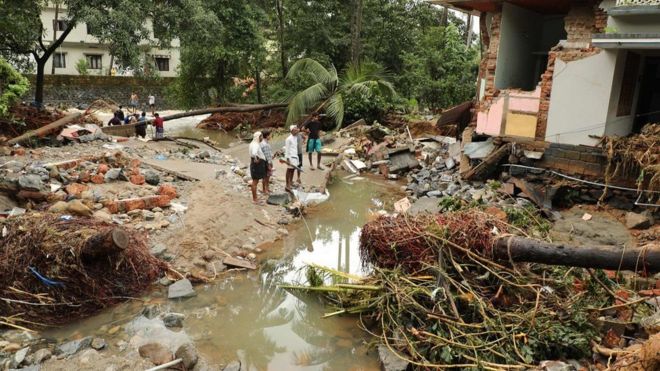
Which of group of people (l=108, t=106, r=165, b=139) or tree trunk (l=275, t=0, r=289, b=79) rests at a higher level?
tree trunk (l=275, t=0, r=289, b=79)

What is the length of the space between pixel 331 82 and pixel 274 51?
8.13 meters

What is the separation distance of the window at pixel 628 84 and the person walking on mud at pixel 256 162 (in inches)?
282

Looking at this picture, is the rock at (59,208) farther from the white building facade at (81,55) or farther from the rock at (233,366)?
the white building facade at (81,55)

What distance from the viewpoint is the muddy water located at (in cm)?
511

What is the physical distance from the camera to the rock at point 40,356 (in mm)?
4559

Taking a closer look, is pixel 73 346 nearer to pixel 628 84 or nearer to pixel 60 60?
pixel 628 84

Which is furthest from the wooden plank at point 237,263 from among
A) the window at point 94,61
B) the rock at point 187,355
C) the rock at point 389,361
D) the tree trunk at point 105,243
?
the window at point 94,61

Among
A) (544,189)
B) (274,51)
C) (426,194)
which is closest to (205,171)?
(426,194)

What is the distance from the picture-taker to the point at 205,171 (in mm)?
11852

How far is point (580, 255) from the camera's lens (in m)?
4.55

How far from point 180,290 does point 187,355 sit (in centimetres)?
173

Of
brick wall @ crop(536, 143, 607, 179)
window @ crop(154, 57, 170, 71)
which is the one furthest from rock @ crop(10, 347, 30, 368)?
window @ crop(154, 57, 170, 71)

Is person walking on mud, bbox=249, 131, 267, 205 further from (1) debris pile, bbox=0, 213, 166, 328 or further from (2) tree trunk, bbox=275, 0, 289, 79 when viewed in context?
(2) tree trunk, bbox=275, 0, 289, 79

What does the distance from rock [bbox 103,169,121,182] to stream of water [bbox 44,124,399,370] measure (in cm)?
355
